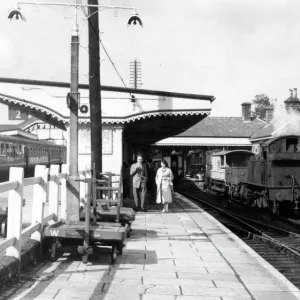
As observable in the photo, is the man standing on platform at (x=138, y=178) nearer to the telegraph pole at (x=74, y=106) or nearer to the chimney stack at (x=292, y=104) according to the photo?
the telegraph pole at (x=74, y=106)

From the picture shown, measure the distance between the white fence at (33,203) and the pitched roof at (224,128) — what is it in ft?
142

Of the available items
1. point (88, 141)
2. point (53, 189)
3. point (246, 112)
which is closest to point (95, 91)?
point (88, 141)

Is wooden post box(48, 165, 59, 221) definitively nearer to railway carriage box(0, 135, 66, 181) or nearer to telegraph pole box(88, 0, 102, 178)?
telegraph pole box(88, 0, 102, 178)

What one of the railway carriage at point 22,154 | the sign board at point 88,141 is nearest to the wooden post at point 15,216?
the sign board at point 88,141

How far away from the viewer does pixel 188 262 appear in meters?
7.08

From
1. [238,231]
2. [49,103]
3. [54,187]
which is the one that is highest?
[49,103]

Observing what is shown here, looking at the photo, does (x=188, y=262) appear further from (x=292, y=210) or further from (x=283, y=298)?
(x=292, y=210)

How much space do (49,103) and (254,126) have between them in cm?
4344

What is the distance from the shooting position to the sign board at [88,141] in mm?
14938

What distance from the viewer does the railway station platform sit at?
5.26 m

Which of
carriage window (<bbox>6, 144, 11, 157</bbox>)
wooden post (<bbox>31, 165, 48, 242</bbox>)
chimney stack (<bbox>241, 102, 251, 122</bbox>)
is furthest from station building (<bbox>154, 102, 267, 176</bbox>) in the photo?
wooden post (<bbox>31, 165, 48, 242</bbox>)

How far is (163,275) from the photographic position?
20.3 feet

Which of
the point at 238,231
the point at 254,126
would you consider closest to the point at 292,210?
the point at 238,231

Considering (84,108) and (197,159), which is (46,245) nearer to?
(84,108)
